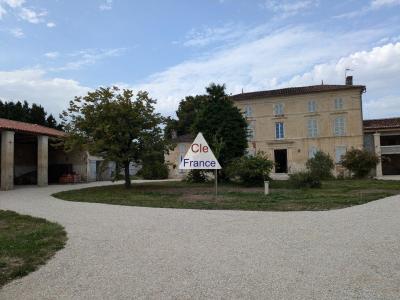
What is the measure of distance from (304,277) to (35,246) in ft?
14.9

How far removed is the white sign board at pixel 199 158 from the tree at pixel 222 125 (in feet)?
32.7

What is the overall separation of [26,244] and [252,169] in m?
A: 15.9

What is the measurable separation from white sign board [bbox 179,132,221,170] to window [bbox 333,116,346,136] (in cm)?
2553

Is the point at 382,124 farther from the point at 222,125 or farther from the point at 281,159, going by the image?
the point at 222,125

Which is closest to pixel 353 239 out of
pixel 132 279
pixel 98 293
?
pixel 132 279

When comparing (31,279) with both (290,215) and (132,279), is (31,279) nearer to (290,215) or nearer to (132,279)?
(132,279)

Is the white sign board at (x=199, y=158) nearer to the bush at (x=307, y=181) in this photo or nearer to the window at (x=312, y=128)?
the bush at (x=307, y=181)

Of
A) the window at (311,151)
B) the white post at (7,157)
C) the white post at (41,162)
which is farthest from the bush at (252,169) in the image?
the window at (311,151)

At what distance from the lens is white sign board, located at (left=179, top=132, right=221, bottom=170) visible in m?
15.1

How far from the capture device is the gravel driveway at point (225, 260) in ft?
14.3

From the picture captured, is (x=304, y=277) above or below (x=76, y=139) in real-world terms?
below

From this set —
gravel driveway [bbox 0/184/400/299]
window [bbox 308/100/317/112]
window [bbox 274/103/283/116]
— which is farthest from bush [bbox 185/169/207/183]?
gravel driveway [bbox 0/184/400/299]

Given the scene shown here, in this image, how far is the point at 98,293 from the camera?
170 inches

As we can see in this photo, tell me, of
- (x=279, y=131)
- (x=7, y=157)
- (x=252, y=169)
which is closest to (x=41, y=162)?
(x=7, y=157)
